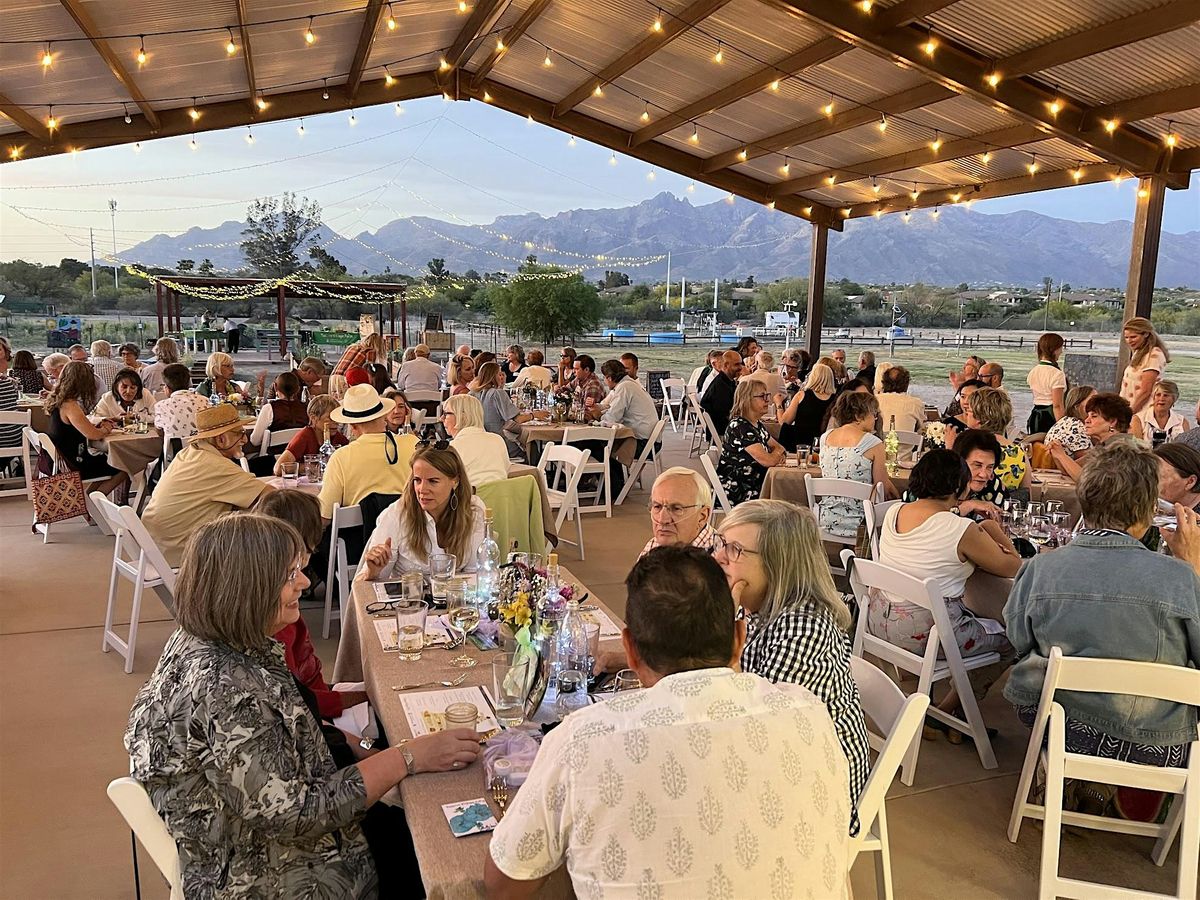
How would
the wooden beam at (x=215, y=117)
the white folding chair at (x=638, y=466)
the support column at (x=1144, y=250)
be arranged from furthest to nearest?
the wooden beam at (x=215, y=117) < the support column at (x=1144, y=250) < the white folding chair at (x=638, y=466)

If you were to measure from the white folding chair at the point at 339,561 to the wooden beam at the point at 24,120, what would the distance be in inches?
270

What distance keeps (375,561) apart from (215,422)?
177cm

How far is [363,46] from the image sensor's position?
1008cm

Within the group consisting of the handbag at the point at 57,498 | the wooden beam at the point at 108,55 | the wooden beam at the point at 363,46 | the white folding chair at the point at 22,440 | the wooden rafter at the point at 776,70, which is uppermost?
the wooden beam at the point at 363,46

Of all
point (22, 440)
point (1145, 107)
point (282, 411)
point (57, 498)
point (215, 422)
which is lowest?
point (57, 498)

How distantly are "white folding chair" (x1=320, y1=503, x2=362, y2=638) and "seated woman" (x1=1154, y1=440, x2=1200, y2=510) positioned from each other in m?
3.87

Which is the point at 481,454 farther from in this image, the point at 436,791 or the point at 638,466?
the point at 436,791

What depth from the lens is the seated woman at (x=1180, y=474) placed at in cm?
397

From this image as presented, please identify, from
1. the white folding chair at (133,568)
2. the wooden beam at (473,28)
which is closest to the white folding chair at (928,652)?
the white folding chair at (133,568)

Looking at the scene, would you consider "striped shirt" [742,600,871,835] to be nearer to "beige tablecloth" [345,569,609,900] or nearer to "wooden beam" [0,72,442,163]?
"beige tablecloth" [345,569,609,900]

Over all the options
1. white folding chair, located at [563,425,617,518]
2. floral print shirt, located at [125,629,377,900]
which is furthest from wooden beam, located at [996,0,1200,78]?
floral print shirt, located at [125,629,377,900]

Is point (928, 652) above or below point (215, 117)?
below

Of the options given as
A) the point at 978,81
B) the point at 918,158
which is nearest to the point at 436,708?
the point at 978,81

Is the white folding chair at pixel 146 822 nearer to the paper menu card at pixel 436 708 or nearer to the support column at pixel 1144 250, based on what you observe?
the paper menu card at pixel 436 708
